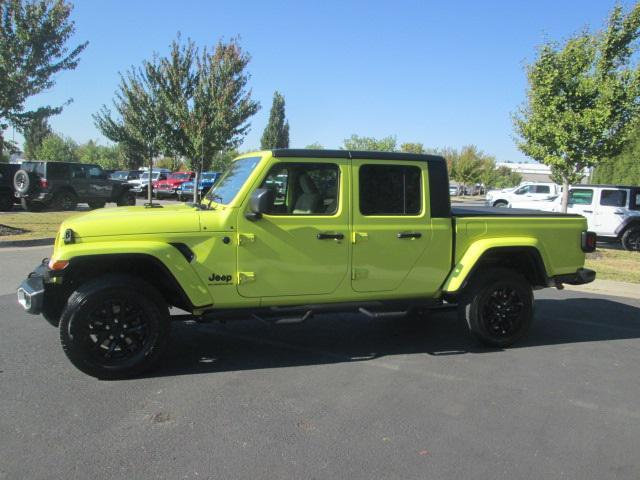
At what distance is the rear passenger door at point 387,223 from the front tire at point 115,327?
1787mm

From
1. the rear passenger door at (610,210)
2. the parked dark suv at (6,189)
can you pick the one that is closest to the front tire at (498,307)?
the rear passenger door at (610,210)

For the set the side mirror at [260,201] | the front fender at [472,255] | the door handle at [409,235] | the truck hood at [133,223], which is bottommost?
the front fender at [472,255]

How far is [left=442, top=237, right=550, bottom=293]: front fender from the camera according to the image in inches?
205

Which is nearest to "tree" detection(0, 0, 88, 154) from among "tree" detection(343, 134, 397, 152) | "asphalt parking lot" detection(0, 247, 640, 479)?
"asphalt parking lot" detection(0, 247, 640, 479)

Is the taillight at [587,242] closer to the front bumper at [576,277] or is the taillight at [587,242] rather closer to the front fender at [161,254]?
the front bumper at [576,277]

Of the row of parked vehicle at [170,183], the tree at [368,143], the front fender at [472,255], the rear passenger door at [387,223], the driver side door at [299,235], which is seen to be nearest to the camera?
the driver side door at [299,235]

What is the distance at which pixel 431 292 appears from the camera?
5305mm

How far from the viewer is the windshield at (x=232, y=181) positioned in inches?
189

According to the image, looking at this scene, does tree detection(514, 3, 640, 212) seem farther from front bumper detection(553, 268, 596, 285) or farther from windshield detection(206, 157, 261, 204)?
windshield detection(206, 157, 261, 204)

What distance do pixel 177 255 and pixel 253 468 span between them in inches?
73.8

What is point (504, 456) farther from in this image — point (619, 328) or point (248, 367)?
point (619, 328)

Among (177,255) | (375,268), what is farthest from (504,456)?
(177,255)

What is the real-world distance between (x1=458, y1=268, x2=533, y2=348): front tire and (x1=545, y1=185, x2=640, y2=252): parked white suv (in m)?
10.9

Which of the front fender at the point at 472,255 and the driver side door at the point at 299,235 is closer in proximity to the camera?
the driver side door at the point at 299,235
